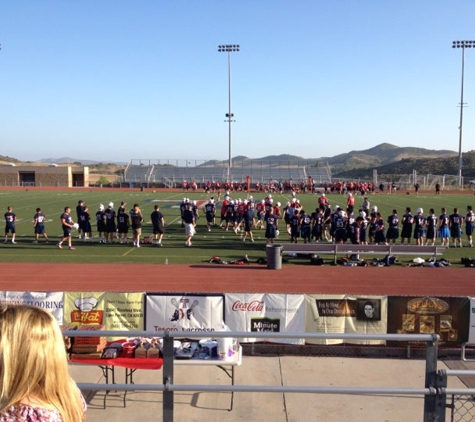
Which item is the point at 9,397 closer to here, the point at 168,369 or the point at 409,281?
the point at 168,369

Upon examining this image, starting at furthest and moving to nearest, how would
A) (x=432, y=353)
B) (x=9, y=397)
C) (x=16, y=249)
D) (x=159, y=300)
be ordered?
(x=16, y=249) → (x=159, y=300) → (x=432, y=353) → (x=9, y=397)

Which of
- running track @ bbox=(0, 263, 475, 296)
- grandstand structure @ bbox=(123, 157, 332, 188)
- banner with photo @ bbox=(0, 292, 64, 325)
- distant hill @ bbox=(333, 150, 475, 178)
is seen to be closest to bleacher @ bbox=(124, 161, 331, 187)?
grandstand structure @ bbox=(123, 157, 332, 188)

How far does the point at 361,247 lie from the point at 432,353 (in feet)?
44.3

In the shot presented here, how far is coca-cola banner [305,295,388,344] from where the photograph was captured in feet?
29.7

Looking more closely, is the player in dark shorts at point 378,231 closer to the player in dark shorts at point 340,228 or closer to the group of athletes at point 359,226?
the group of athletes at point 359,226

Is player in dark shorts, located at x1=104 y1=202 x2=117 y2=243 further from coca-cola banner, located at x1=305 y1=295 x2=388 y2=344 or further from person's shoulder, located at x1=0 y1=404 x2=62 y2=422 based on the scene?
person's shoulder, located at x1=0 y1=404 x2=62 y2=422

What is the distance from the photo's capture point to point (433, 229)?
1994 cm

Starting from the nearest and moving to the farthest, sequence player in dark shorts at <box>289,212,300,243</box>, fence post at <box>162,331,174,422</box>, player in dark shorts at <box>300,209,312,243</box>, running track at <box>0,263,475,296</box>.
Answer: fence post at <box>162,331,174,422</box>, running track at <box>0,263,475,296</box>, player in dark shorts at <box>300,209,312,243</box>, player in dark shorts at <box>289,212,300,243</box>

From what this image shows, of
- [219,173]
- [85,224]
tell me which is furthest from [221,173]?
[85,224]

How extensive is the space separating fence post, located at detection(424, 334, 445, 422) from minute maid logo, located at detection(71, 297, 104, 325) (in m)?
6.73

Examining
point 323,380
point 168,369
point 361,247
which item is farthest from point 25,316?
point 361,247

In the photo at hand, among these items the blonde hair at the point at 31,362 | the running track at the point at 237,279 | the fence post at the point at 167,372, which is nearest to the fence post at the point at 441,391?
the fence post at the point at 167,372

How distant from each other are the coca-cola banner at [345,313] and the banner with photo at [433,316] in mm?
206

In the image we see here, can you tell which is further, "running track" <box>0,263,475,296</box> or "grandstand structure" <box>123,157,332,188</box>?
"grandstand structure" <box>123,157,332,188</box>
